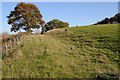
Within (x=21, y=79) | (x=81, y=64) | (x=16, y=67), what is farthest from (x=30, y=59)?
(x=81, y=64)

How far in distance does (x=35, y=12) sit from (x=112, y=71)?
3866cm

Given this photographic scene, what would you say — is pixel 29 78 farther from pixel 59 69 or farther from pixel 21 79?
pixel 59 69

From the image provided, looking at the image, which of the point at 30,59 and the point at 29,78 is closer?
the point at 29,78

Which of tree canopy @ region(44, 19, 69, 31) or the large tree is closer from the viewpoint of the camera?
the large tree

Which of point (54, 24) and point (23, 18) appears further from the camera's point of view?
point (54, 24)

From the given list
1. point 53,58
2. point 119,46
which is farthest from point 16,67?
point 119,46

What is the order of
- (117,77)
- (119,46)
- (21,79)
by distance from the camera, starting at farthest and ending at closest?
(119,46)
(21,79)
(117,77)

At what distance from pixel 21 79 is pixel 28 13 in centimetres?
3578

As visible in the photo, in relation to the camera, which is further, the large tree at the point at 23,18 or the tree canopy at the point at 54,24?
the tree canopy at the point at 54,24

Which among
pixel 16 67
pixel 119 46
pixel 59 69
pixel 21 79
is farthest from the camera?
pixel 119 46

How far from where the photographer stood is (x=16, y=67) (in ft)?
29.3

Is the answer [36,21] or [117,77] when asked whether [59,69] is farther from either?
[36,21]

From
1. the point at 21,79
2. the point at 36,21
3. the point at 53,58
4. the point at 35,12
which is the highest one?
the point at 35,12

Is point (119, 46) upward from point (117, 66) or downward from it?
upward
